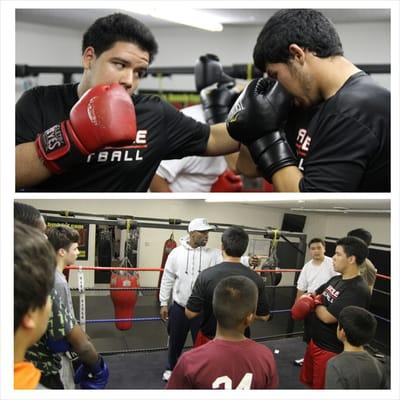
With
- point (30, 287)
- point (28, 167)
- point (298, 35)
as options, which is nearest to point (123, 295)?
point (30, 287)

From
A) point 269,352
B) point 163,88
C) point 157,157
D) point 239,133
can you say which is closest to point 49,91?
point 157,157

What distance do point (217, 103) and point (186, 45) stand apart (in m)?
3.61

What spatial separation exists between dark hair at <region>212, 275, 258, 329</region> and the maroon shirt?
52 millimetres

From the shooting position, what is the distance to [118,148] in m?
1.20

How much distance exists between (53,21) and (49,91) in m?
4.00

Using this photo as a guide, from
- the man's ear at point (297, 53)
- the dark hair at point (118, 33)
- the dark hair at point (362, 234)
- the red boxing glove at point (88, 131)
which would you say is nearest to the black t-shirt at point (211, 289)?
the dark hair at point (362, 234)

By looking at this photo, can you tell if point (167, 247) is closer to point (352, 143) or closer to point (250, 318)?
point (250, 318)

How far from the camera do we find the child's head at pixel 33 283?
842 millimetres

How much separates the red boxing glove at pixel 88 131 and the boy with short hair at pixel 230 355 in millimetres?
410

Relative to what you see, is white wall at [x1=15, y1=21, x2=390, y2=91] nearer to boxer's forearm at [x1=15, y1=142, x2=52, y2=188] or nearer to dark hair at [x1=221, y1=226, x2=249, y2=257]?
boxer's forearm at [x1=15, y1=142, x2=52, y2=188]

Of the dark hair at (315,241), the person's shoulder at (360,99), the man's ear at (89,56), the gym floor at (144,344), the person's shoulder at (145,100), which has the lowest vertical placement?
the gym floor at (144,344)

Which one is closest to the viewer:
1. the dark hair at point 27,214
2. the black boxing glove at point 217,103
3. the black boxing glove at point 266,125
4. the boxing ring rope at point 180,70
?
the dark hair at point 27,214

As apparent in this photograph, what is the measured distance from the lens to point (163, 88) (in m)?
5.08

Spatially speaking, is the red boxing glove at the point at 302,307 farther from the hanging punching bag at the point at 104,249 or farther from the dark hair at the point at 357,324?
the hanging punching bag at the point at 104,249
